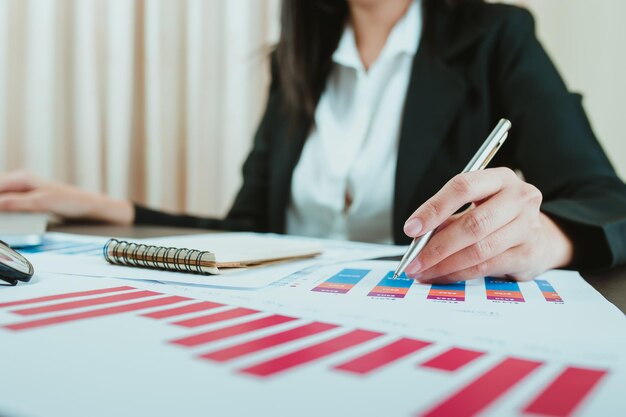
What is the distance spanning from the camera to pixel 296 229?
105 centimetres

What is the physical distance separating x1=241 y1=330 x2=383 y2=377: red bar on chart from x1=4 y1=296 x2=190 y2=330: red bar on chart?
12cm

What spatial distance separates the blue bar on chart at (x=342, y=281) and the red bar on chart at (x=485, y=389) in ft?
0.55

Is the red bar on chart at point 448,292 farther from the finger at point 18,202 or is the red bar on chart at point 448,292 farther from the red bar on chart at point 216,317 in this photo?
the finger at point 18,202

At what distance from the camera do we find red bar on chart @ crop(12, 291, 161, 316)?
316 millimetres

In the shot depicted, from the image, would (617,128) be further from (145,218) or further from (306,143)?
(145,218)

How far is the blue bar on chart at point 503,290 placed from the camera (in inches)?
15.3

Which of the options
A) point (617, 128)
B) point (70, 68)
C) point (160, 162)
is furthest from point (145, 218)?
point (617, 128)

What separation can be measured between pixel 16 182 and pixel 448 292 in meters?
0.75

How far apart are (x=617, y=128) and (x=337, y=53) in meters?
0.70

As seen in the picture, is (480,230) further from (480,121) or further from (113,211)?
(113,211)

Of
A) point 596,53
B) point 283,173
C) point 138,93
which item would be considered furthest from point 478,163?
point 138,93

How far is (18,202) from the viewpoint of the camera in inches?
34.0

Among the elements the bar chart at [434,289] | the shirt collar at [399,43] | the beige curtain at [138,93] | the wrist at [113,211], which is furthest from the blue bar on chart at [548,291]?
the beige curtain at [138,93]

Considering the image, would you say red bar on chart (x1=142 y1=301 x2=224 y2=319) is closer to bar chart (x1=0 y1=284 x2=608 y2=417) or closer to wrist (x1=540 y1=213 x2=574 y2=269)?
bar chart (x1=0 y1=284 x2=608 y2=417)
